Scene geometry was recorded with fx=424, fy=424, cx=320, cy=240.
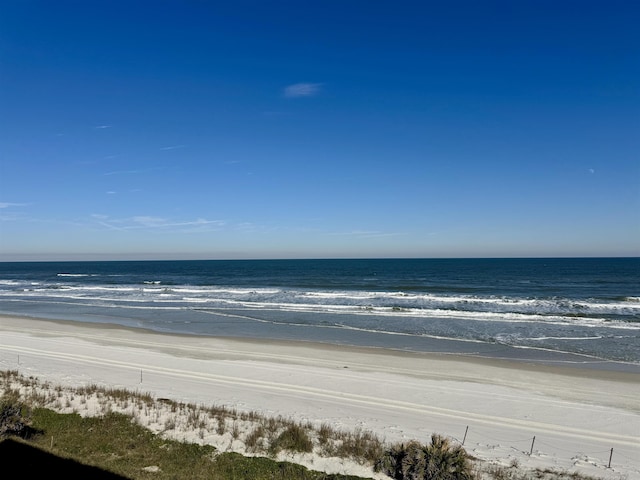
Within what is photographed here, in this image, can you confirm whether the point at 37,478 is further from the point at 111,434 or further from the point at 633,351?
the point at 633,351

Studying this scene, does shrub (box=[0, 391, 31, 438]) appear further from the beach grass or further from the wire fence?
the wire fence

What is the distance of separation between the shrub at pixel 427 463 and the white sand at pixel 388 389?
1.81ft

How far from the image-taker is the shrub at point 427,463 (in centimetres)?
738

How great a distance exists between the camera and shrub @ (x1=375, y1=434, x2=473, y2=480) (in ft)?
24.2

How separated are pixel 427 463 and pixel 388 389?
24.4ft

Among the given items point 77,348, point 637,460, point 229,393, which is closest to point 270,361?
point 229,393

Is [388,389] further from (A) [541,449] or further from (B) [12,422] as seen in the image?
(B) [12,422]

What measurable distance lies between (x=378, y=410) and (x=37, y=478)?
8574 millimetres

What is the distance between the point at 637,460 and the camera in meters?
9.58

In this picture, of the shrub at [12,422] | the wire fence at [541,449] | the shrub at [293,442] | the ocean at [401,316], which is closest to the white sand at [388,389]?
the wire fence at [541,449]

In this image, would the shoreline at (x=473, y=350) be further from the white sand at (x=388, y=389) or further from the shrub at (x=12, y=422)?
the shrub at (x=12, y=422)

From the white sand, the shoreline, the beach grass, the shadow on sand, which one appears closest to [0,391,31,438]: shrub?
the beach grass

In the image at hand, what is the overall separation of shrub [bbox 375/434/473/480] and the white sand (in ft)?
1.81

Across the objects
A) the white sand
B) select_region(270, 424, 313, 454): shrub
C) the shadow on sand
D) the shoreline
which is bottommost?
the shoreline
